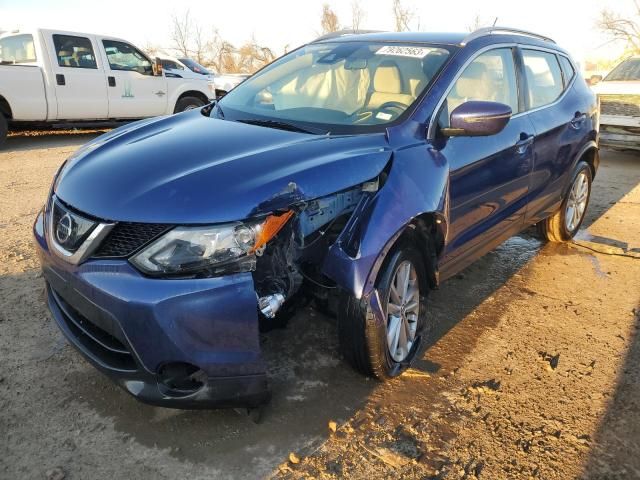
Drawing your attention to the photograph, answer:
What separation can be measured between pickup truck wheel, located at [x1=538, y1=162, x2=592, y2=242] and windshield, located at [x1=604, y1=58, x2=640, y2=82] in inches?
230

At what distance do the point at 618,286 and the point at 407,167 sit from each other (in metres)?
2.40

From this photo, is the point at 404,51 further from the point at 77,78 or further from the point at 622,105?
the point at 77,78

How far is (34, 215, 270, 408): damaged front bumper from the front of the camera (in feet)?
6.51

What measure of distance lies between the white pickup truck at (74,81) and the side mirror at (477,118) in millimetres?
7945

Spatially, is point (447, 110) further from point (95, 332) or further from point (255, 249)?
point (95, 332)

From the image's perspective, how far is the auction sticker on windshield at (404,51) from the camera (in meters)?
3.27

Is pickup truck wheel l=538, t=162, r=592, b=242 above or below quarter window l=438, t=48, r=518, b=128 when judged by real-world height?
below

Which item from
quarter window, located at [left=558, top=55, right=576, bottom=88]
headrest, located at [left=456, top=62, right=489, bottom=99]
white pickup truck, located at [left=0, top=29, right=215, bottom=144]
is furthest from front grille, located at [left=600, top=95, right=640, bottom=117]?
white pickup truck, located at [left=0, top=29, right=215, bottom=144]

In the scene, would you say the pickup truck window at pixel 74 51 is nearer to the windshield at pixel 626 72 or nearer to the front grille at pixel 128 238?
the front grille at pixel 128 238

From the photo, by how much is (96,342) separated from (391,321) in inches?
54.8

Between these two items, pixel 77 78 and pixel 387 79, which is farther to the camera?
pixel 77 78

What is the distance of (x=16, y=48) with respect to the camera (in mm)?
8695

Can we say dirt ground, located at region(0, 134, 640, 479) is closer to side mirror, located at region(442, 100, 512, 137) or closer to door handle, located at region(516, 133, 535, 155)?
door handle, located at region(516, 133, 535, 155)

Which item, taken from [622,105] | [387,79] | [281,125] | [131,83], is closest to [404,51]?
[387,79]
